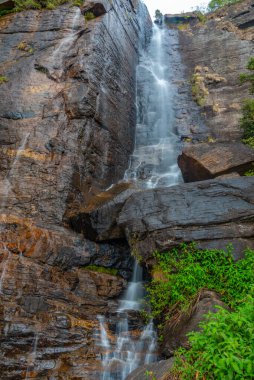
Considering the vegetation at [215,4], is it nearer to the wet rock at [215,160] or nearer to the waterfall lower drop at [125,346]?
the wet rock at [215,160]

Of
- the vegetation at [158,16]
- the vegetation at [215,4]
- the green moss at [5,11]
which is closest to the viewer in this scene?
the green moss at [5,11]

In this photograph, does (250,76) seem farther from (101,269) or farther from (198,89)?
(101,269)

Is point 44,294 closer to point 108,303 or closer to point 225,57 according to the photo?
point 108,303

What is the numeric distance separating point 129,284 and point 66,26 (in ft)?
36.4

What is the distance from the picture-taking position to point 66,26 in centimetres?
1357

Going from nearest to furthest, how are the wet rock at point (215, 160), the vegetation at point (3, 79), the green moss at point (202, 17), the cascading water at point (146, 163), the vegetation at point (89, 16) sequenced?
the cascading water at point (146, 163) → the wet rock at point (215, 160) → the vegetation at point (3, 79) → the vegetation at point (89, 16) → the green moss at point (202, 17)

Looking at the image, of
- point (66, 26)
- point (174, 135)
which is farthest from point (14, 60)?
point (174, 135)

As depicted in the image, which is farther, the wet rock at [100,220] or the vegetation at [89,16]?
the vegetation at [89,16]

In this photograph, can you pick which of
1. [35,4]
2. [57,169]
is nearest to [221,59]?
[35,4]

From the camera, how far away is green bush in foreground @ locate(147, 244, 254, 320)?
6.19 metres

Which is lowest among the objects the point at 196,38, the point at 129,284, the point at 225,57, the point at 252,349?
the point at 252,349

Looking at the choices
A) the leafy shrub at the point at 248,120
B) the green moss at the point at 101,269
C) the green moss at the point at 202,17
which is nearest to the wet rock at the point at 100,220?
the green moss at the point at 101,269

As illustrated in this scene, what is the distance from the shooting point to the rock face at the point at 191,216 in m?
7.14

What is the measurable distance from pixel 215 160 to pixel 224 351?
268 inches
